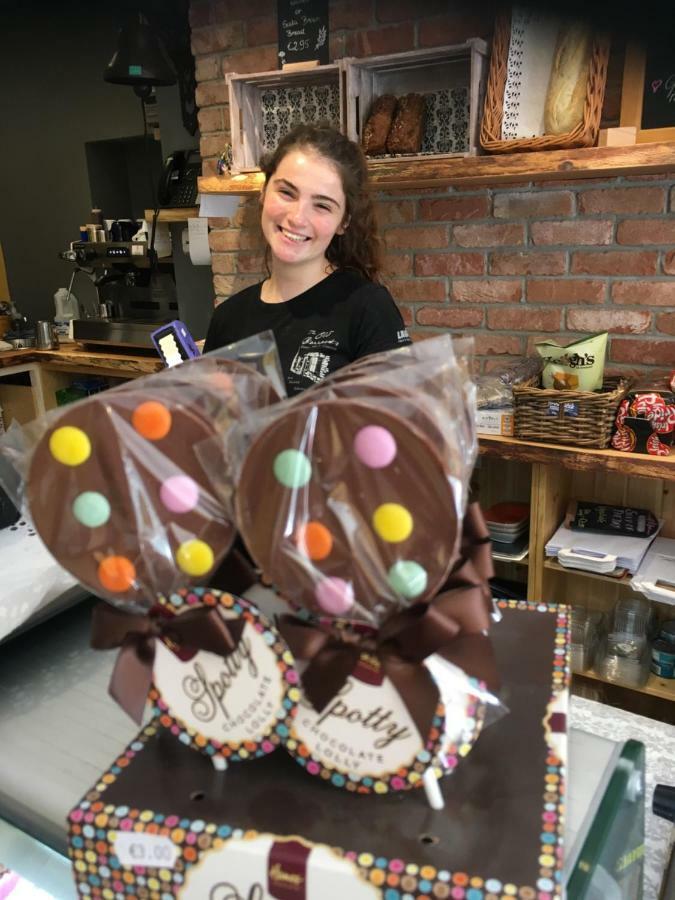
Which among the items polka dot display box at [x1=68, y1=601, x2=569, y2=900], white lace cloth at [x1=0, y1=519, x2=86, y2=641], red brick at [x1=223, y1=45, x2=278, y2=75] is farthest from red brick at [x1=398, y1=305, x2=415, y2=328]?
polka dot display box at [x1=68, y1=601, x2=569, y2=900]

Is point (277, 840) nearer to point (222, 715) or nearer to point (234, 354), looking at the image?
point (222, 715)

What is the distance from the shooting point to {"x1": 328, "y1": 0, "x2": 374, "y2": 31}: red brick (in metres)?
2.18

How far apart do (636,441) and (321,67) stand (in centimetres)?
139

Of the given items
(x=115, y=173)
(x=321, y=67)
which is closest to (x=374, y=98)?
(x=321, y=67)

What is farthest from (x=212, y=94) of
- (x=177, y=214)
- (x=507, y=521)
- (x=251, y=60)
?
(x=507, y=521)

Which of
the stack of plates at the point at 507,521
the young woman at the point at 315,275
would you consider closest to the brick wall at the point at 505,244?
the stack of plates at the point at 507,521

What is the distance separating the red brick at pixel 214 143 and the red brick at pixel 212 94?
0.10 m

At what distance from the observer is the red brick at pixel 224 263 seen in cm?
270

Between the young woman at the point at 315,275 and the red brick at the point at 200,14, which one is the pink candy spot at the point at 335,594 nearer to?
the young woman at the point at 315,275

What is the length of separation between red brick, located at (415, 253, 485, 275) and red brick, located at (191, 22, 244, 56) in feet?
3.25

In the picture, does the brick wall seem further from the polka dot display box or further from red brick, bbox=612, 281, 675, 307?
the polka dot display box

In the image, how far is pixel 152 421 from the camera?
20.7 inches

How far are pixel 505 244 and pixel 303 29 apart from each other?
95 cm

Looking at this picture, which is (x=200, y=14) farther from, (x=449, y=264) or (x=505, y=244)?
(x=505, y=244)
